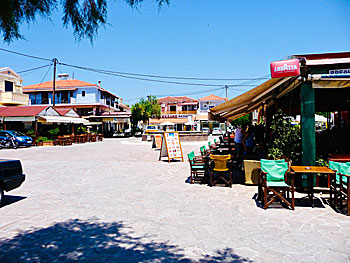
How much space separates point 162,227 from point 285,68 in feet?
13.9

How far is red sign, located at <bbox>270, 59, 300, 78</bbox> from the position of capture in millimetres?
6133

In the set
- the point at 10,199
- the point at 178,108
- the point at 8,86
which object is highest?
the point at 8,86

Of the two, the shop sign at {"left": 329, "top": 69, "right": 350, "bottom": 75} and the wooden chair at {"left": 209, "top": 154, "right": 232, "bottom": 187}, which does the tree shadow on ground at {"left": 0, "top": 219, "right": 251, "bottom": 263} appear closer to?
the wooden chair at {"left": 209, "top": 154, "right": 232, "bottom": 187}

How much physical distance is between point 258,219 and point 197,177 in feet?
12.3

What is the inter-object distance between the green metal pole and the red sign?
0.90 meters

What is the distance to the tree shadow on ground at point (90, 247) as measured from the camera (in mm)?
3621

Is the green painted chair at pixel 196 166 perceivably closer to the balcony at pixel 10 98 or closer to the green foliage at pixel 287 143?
the green foliage at pixel 287 143

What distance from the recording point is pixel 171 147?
538 inches

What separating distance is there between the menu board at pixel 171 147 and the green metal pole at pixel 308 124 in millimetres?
7319

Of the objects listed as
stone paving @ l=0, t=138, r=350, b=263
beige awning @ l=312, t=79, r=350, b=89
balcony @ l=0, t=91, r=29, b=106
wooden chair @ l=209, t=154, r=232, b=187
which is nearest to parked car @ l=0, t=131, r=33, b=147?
balcony @ l=0, t=91, r=29, b=106

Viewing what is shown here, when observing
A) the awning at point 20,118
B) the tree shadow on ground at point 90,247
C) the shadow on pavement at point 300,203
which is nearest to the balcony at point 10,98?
the awning at point 20,118

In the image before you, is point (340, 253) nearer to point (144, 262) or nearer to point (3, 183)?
point (144, 262)

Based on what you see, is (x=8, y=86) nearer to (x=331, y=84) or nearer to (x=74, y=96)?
(x=74, y=96)

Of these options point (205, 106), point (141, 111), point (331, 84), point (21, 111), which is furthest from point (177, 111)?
point (331, 84)
